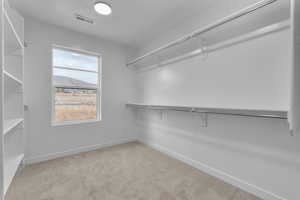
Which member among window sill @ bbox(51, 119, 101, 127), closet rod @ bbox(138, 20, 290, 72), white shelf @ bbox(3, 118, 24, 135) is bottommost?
window sill @ bbox(51, 119, 101, 127)

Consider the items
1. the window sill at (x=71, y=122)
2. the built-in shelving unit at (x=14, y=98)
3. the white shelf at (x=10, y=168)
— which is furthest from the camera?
the window sill at (x=71, y=122)

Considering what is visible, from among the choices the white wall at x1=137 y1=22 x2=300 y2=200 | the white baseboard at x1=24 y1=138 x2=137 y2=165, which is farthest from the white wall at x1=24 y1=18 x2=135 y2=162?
the white wall at x1=137 y1=22 x2=300 y2=200

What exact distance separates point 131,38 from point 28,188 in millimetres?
3053

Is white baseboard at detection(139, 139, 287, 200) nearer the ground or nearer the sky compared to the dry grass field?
nearer the ground

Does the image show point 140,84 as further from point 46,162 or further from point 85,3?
point 46,162

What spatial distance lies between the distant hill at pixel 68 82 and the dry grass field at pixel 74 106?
20 cm

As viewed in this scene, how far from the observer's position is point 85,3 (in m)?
1.92

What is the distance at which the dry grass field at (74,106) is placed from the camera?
2.64 m

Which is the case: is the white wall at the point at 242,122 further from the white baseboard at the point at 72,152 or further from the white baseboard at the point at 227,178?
the white baseboard at the point at 72,152

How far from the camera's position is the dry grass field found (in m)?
2.64

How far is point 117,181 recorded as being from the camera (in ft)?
5.99

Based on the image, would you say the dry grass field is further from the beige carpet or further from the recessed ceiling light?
the recessed ceiling light

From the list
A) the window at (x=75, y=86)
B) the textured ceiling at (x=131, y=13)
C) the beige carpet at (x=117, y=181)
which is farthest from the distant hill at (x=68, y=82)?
the beige carpet at (x=117, y=181)

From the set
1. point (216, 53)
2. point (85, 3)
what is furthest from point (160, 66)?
point (85, 3)
